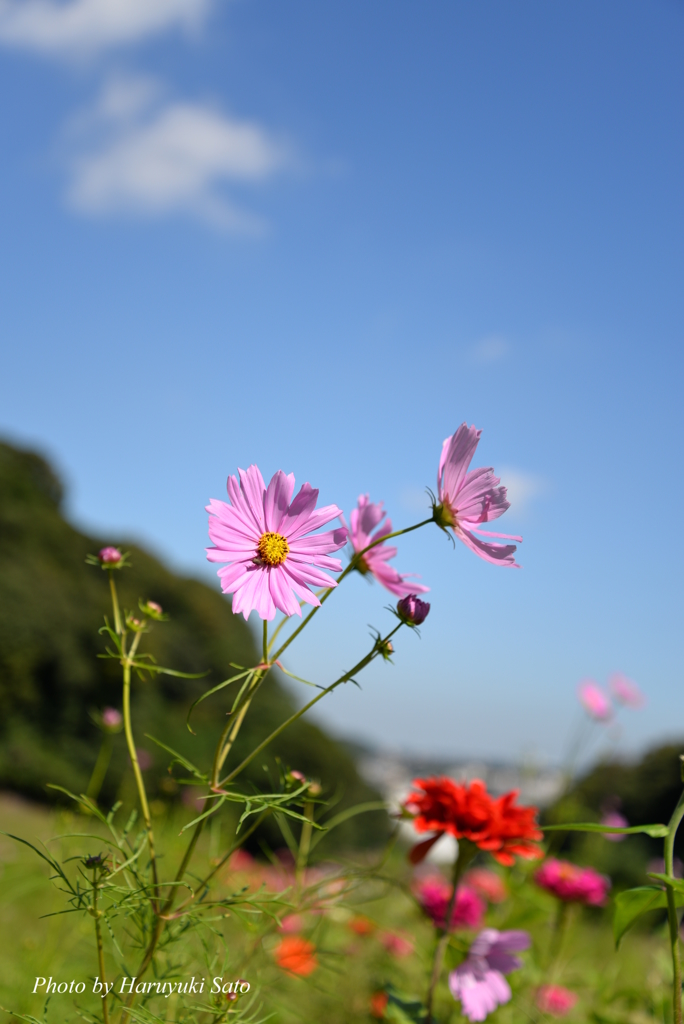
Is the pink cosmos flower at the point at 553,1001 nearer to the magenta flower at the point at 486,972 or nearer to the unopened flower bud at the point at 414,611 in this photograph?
the magenta flower at the point at 486,972

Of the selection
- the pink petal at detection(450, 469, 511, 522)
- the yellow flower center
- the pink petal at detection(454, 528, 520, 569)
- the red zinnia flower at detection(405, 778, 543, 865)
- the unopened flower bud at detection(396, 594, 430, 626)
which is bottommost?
the red zinnia flower at detection(405, 778, 543, 865)

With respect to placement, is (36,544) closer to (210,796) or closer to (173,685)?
(173,685)

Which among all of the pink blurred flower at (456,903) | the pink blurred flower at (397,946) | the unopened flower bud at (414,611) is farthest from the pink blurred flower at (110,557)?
the pink blurred flower at (397,946)

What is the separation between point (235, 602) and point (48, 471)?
537 inches

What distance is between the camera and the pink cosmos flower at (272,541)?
87 cm

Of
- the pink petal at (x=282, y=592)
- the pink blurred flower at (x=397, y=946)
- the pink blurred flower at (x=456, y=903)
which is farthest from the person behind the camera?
the pink blurred flower at (x=397, y=946)

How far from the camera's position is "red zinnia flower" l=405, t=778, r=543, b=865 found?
125cm

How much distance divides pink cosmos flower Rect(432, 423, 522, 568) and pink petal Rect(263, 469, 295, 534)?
196 mm

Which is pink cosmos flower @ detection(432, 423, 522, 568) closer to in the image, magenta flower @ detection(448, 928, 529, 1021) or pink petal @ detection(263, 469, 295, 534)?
pink petal @ detection(263, 469, 295, 534)

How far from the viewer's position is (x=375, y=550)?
1106mm

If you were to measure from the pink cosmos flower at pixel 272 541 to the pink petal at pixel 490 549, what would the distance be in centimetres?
16

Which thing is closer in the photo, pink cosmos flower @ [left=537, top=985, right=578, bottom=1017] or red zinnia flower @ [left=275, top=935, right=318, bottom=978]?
red zinnia flower @ [left=275, top=935, right=318, bottom=978]

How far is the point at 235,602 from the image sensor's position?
0.82m

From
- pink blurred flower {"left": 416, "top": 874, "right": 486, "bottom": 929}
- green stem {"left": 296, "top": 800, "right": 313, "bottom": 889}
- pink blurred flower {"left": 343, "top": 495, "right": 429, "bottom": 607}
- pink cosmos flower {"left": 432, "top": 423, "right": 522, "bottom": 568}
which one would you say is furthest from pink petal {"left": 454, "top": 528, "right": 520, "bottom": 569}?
pink blurred flower {"left": 416, "top": 874, "right": 486, "bottom": 929}
